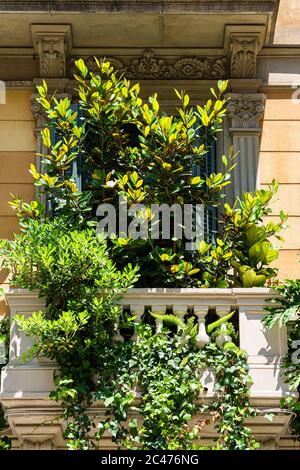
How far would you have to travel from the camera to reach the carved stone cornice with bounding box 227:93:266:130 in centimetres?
1622

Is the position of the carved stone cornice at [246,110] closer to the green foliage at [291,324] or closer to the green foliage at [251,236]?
the green foliage at [251,236]

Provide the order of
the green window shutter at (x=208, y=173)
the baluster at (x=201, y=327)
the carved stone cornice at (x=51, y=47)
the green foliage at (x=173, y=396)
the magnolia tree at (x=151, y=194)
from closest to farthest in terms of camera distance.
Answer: the green foliage at (x=173, y=396), the baluster at (x=201, y=327), the magnolia tree at (x=151, y=194), the green window shutter at (x=208, y=173), the carved stone cornice at (x=51, y=47)

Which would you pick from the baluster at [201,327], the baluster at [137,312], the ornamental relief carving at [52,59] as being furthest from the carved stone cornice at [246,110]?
the baluster at [137,312]

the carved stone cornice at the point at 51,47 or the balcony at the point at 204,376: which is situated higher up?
the carved stone cornice at the point at 51,47

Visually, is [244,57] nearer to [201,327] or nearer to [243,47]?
[243,47]

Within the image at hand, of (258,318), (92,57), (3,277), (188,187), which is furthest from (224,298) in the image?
(92,57)

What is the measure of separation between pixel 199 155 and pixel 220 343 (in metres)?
2.34

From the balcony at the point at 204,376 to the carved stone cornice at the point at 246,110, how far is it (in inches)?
118

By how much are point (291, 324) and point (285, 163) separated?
2.82 meters

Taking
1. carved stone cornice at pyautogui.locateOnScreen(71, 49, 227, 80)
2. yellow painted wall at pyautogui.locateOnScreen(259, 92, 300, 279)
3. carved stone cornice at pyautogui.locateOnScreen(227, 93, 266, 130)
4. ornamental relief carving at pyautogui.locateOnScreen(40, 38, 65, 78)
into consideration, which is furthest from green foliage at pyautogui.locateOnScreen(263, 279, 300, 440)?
ornamental relief carving at pyautogui.locateOnScreen(40, 38, 65, 78)

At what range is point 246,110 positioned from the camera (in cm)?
1628

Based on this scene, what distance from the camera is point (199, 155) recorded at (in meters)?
14.9

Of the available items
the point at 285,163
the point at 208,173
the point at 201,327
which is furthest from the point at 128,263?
the point at 285,163

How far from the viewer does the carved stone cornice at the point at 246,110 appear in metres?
16.2
